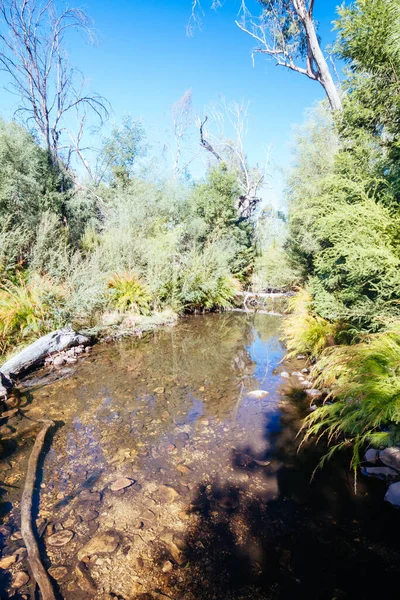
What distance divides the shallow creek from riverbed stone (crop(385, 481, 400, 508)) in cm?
6

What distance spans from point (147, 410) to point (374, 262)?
3581 mm

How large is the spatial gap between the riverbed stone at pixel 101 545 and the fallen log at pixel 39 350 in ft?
10.4

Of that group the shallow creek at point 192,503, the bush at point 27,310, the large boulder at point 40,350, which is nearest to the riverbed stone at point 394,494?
the shallow creek at point 192,503

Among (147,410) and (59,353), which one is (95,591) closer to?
(147,410)

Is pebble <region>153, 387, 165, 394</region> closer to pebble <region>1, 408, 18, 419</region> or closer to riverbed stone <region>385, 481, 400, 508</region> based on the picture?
pebble <region>1, 408, 18, 419</region>

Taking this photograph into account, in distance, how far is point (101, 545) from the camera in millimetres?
2111

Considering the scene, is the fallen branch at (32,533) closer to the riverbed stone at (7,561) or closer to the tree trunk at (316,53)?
the riverbed stone at (7,561)

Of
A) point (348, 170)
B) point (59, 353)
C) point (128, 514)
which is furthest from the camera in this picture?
point (59, 353)

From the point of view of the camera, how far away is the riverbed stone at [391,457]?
263cm

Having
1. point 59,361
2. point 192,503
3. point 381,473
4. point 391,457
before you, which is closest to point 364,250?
point 391,457

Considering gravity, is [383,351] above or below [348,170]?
below

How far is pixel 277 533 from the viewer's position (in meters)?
2.19

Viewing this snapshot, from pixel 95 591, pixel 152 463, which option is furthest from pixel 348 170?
pixel 95 591

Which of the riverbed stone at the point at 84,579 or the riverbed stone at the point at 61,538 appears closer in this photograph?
the riverbed stone at the point at 84,579
